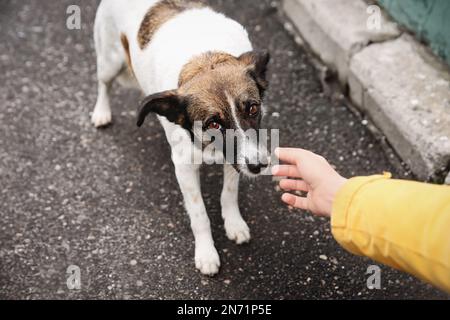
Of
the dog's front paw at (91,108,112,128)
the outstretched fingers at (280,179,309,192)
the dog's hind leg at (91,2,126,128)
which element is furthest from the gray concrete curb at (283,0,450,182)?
the dog's front paw at (91,108,112,128)

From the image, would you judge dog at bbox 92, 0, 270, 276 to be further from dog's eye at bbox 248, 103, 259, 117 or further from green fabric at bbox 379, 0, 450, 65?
green fabric at bbox 379, 0, 450, 65

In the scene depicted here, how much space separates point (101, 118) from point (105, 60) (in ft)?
1.55

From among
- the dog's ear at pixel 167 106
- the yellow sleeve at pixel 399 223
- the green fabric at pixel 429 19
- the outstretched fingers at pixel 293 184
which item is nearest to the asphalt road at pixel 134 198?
the green fabric at pixel 429 19

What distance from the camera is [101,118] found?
4.25 meters

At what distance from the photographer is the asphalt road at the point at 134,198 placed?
320 centimetres

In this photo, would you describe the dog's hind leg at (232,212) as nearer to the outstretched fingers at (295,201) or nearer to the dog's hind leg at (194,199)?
the dog's hind leg at (194,199)

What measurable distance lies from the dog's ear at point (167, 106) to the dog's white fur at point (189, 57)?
201 millimetres

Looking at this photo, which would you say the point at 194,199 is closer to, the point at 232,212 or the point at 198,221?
the point at 198,221

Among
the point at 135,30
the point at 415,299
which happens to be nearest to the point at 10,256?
the point at 135,30

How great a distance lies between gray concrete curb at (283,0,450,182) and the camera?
3.51m

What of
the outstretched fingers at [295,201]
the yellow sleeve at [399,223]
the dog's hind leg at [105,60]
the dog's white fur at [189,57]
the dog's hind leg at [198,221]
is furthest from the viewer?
the dog's hind leg at [105,60]

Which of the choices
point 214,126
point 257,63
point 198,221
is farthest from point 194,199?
point 257,63

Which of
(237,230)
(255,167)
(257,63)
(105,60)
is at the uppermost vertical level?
(257,63)

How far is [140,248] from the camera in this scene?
3426 mm
